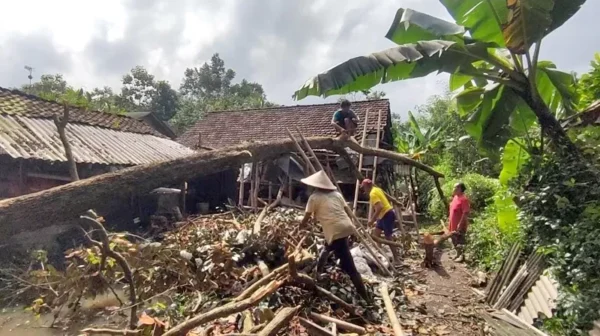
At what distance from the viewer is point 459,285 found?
6.30 metres

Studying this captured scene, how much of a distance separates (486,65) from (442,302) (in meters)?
3.58

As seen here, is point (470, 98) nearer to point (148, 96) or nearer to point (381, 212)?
point (381, 212)

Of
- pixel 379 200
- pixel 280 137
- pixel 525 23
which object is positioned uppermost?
pixel 525 23

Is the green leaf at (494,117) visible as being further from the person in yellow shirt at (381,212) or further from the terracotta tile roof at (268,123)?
the terracotta tile roof at (268,123)

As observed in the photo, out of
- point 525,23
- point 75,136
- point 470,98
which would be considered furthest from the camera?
point 75,136

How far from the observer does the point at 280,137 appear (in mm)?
15984

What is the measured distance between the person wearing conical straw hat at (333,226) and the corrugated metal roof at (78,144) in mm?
4616

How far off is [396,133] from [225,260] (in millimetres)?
15813

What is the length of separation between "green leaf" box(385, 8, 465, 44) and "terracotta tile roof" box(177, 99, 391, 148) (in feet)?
28.6

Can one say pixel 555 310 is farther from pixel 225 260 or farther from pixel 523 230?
pixel 225 260

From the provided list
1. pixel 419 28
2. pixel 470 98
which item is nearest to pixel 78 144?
pixel 419 28

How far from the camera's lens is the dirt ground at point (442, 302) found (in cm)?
453

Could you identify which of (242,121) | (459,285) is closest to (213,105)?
(242,121)

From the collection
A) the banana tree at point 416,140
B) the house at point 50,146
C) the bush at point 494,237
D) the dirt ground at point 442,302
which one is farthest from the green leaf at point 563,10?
the banana tree at point 416,140
